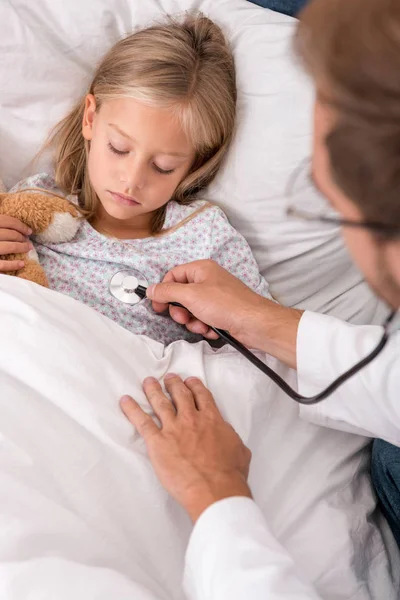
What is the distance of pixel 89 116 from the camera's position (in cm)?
130

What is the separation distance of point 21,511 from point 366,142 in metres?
0.60

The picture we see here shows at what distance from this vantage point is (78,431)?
0.92 metres

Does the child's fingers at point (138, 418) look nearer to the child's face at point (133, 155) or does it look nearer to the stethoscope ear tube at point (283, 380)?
the stethoscope ear tube at point (283, 380)

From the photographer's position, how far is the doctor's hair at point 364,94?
562 mm

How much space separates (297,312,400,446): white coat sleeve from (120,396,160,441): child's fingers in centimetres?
27

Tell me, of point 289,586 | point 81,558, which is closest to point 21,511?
point 81,558

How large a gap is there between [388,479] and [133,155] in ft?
2.38

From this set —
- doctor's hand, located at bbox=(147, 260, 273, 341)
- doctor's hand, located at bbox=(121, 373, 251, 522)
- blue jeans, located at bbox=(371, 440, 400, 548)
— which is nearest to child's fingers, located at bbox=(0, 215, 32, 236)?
doctor's hand, located at bbox=(147, 260, 273, 341)

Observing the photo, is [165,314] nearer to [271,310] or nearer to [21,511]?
[271,310]

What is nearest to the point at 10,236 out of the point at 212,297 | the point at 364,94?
the point at 212,297

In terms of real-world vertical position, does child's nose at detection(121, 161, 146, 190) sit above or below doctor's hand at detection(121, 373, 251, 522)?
above

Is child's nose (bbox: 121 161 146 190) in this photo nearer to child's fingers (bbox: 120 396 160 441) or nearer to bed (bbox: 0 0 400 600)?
bed (bbox: 0 0 400 600)

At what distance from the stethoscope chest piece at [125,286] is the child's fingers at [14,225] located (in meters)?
Result: 0.18

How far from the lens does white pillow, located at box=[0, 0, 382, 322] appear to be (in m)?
1.30
